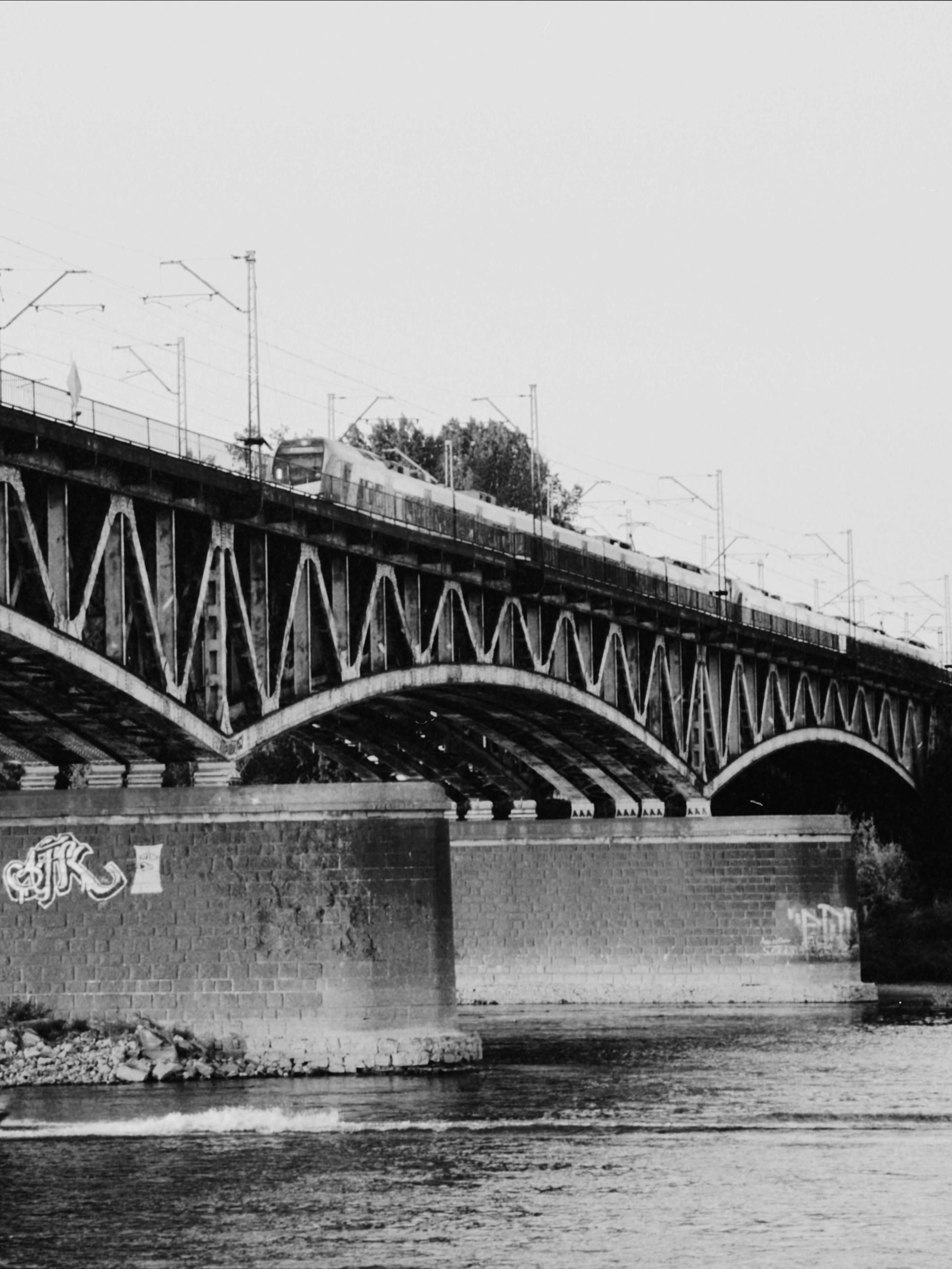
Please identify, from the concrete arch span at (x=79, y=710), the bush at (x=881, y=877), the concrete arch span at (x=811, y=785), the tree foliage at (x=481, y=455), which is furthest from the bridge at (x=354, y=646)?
the tree foliage at (x=481, y=455)

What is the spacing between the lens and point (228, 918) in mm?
50812

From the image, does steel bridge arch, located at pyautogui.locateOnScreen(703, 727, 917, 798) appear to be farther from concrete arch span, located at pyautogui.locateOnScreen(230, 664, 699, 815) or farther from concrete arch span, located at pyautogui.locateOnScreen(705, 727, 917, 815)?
concrete arch span, located at pyautogui.locateOnScreen(230, 664, 699, 815)

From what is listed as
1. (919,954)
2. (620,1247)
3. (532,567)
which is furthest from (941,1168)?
(919,954)

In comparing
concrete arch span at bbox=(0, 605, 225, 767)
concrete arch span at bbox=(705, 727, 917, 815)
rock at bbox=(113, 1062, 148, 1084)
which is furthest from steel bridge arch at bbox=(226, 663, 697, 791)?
concrete arch span at bbox=(705, 727, 917, 815)

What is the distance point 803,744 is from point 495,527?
97.5ft

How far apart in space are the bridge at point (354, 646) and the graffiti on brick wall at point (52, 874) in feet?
7.69

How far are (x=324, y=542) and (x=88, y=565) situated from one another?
8968mm

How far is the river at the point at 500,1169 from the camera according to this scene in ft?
115

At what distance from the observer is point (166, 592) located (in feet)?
164

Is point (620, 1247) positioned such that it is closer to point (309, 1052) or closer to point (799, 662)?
point (309, 1052)

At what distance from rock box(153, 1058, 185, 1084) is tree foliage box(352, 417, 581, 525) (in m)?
70.3

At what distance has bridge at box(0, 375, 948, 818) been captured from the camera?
4750 cm

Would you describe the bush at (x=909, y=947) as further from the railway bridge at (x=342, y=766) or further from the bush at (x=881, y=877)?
the railway bridge at (x=342, y=766)

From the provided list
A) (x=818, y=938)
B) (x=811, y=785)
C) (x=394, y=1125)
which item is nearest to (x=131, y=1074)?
(x=394, y=1125)
